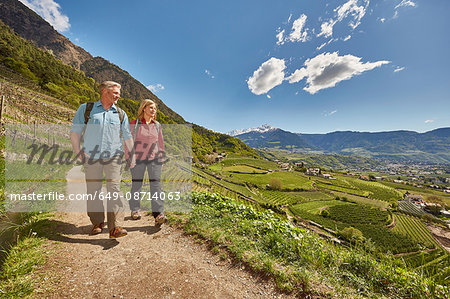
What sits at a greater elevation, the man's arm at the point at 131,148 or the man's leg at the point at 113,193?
the man's arm at the point at 131,148

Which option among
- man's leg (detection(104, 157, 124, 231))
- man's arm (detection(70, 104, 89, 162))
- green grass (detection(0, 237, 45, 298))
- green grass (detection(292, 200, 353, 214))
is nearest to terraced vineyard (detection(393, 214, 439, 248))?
green grass (detection(292, 200, 353, 214))

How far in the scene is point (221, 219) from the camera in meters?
4.88

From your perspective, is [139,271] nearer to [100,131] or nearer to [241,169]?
[100,131]

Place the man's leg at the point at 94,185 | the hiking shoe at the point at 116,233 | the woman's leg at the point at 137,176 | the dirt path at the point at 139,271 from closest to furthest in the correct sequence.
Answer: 1. the dirt path at the point at 139,271
2. the man's leg at the point at 94,185
3. the hiking shoe at the point at 116,233
4. the woman's leg at the point at 137,176

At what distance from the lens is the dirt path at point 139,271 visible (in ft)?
8.21

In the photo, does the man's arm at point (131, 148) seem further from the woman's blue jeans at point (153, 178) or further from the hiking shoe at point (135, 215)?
the hiking shoe at point (135, 215)

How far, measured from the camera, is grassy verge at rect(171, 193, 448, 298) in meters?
2.68

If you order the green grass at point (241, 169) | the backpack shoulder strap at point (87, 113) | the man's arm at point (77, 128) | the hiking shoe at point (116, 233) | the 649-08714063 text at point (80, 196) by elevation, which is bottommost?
the green grass at point (241, 169)

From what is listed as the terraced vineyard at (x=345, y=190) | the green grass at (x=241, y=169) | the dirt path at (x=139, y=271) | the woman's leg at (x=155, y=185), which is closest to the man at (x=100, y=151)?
the dirt path at (x=139, y=271)

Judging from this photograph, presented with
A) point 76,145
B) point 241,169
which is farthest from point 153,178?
point 241,169

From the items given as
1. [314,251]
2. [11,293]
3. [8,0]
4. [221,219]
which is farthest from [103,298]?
[8,0]

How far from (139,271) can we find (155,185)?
2.26 metres

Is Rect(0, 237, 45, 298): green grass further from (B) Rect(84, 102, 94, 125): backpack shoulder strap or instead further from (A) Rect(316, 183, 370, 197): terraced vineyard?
(A) Rect(316, 183, 370, 197): terraced vineyard

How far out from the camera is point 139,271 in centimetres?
294
